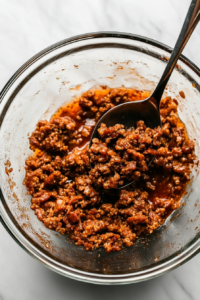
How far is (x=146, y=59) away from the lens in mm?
3182

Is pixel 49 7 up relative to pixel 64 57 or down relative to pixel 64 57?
up

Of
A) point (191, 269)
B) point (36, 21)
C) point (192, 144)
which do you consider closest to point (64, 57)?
point (36, 21)

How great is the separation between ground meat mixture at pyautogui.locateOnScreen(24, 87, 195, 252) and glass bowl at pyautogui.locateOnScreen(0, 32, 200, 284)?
4.4 inches

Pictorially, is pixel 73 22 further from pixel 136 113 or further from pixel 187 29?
pixel 187 29

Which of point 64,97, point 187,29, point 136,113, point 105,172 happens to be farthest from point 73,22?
point 105,172

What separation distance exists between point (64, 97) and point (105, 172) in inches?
46.3

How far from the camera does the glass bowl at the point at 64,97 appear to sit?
2818 mm

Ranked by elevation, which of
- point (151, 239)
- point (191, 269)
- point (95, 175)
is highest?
point (95, 175)

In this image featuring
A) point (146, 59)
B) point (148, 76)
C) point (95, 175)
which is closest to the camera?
point (95, 175)

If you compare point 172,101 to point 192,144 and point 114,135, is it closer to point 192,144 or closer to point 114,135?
point 192,144

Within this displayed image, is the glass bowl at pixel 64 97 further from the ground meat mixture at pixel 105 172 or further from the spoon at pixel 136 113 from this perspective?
the spoon at pixel 136 113

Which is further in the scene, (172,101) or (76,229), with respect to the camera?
(172,101)

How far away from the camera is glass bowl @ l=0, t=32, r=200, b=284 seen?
282 centimetres

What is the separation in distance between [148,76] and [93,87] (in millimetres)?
688
